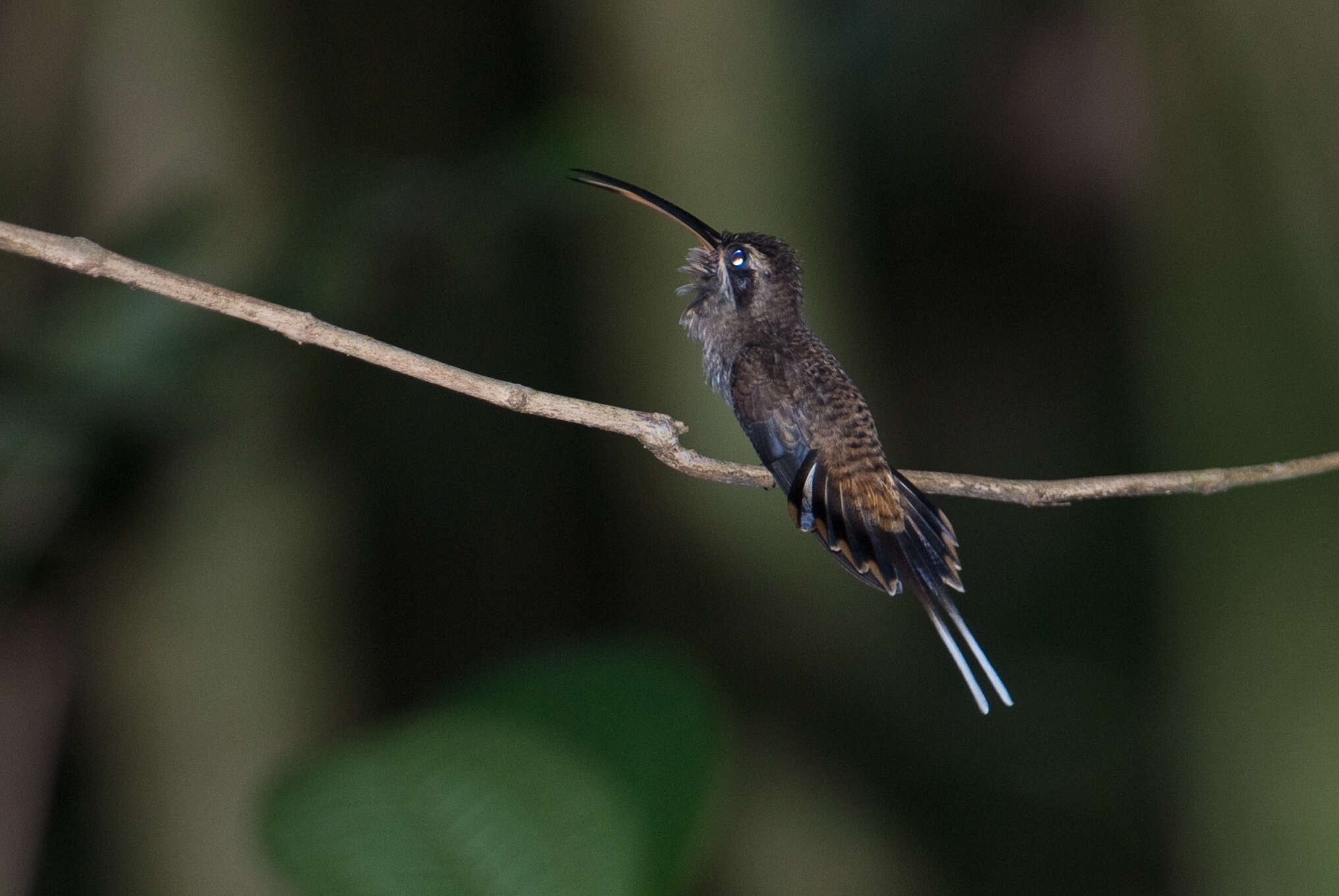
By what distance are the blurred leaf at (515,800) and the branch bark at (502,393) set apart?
1.04ft

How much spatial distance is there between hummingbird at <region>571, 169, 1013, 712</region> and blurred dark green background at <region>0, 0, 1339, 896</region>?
28cm

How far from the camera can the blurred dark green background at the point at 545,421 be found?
1.98 metres

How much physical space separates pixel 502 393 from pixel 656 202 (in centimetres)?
51

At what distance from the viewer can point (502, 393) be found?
0.93 m

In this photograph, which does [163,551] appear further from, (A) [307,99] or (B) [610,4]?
(B) [610,4]

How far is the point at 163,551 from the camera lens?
2.31 meters

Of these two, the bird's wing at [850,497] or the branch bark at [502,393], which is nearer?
the branch bark at [502,393]

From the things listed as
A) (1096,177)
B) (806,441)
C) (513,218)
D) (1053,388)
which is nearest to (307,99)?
(513,218)

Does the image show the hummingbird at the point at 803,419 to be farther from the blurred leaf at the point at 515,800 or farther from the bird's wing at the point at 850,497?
the blurred leaf at the point at 515,800

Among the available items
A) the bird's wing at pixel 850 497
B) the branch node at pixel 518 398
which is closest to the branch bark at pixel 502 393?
the branch node at pixel 518 398

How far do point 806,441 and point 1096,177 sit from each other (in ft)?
8.82

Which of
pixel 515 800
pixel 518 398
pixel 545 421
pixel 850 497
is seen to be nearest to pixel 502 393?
pixel 518 398

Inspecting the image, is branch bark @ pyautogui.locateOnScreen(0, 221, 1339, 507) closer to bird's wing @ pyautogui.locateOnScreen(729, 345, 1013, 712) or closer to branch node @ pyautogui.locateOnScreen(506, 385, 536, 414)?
branch node @ pyautogui.locateOnScreen(506, 385, 536, 414)

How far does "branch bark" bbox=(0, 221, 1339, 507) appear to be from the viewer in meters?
0.85
